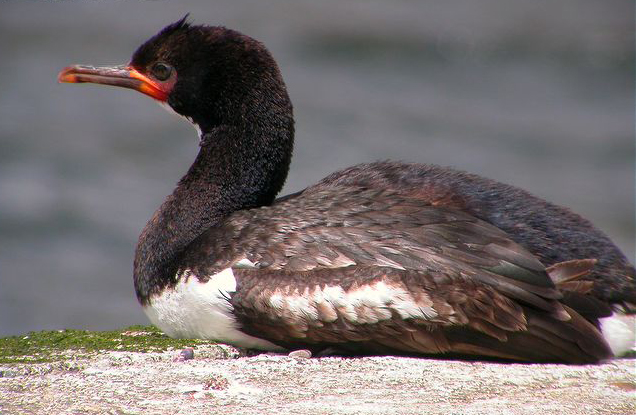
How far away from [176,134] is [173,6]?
2.50 m

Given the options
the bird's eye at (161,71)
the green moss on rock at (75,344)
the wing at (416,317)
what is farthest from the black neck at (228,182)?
the wing at (416,317)

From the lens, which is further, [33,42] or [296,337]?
[33,42]

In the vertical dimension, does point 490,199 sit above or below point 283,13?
below

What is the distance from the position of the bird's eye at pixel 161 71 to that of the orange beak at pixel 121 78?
0.04 meters

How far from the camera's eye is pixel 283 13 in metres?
17.6

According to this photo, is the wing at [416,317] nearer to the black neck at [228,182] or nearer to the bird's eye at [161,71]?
the black neck at [228,182]

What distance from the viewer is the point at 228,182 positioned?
7316 millimetres

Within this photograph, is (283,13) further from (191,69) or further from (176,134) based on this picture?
(191,69)

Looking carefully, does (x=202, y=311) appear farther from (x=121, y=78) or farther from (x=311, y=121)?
(x=311, y=121)

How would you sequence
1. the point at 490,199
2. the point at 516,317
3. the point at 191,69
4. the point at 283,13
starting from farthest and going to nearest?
1. the point at 283,13
2. the point at 191,69
3. the point at 490,199
4. the point at 516,317

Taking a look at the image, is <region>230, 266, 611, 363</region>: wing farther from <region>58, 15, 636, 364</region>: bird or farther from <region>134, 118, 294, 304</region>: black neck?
<region>134, 118, 294, 304</region>: black neck

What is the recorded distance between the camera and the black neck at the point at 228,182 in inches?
285

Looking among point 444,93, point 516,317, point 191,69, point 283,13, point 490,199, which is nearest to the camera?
point 516,317

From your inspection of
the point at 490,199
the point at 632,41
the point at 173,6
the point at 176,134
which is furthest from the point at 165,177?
the point at 490,199
